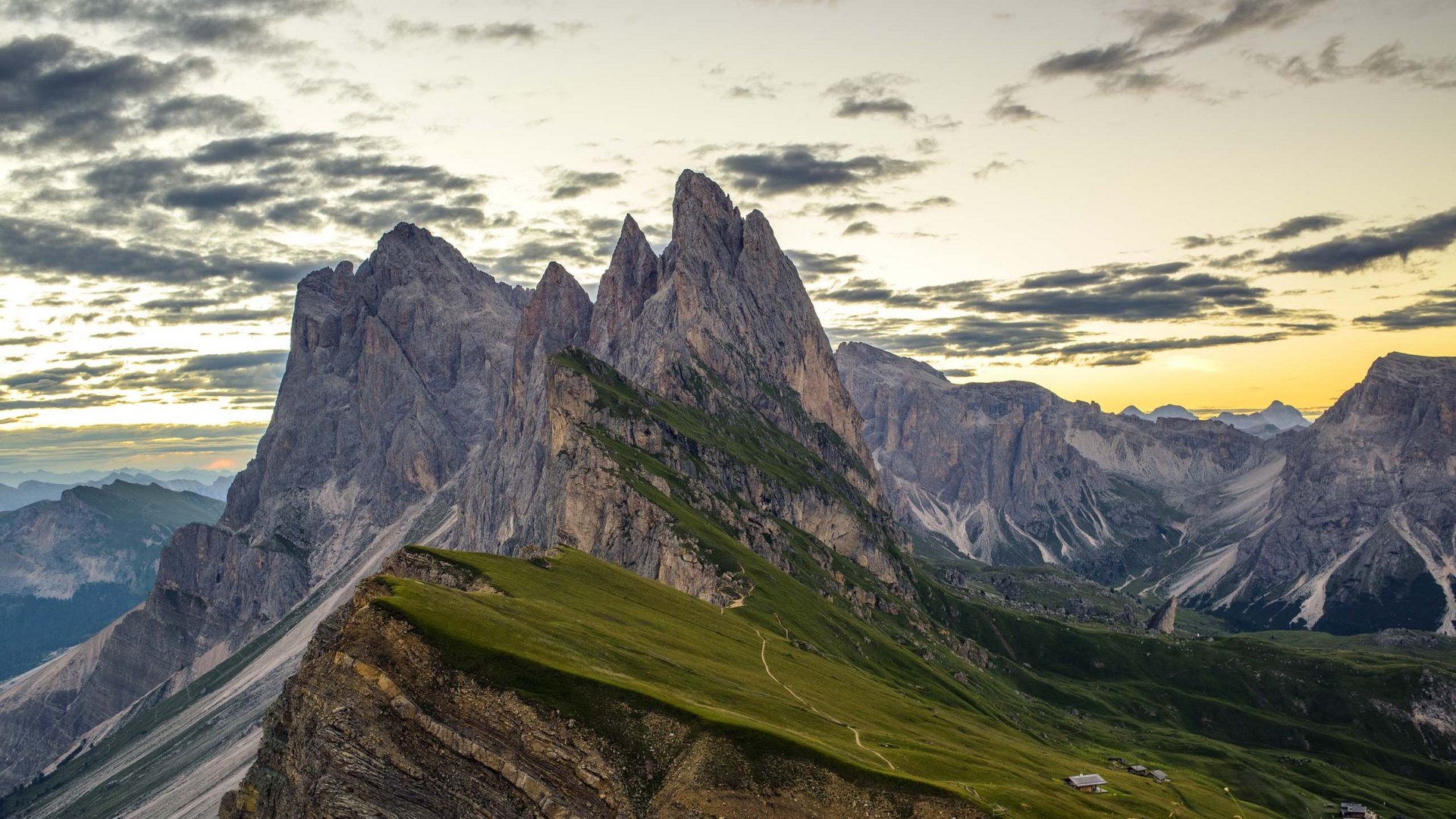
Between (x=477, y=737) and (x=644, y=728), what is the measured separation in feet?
46.3

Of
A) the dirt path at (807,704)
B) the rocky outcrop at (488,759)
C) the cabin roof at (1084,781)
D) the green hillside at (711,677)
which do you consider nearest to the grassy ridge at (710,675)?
the green hillside at (711,677)

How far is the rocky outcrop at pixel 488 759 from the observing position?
80750 millimetres

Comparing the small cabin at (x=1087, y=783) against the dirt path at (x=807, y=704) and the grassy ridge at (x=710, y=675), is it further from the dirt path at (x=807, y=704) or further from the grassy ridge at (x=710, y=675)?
the dirt path at (x=807, y=704)

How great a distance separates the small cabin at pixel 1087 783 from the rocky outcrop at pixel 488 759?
62863 millimetres

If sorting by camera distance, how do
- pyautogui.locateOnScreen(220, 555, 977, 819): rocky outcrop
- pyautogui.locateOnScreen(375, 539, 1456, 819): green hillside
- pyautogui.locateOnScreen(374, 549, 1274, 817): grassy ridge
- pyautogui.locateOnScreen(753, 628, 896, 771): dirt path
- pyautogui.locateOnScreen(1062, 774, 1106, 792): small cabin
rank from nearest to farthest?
pyautogui.locateOnScreen(220, 555, 977, 819): rocky outcrop
pyautogui.locateOnScreen(375, 539, 1456, 819): green hillside
pyautogui.locateOnScreen(374, 549, 1274, 817): grassy ridge
pyautogui.locateOnScreen(753, 628, 896, 771): dirt path
pyautogui.locateOnScreen(1062, 774, 1106, 792): small cabin

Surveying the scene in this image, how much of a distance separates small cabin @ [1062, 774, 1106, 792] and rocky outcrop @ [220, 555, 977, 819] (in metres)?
62.9

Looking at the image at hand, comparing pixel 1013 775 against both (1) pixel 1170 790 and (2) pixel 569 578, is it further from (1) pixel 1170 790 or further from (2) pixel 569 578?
(1) pixel 1170 790

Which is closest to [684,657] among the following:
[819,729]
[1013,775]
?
[819,729]

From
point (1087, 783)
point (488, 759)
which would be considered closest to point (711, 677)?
point (488, 759)

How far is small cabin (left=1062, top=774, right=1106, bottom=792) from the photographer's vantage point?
139 meters

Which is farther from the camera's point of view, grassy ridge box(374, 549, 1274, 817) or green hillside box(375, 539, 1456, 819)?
grassy ridge box(374, 549, 1274, 817)

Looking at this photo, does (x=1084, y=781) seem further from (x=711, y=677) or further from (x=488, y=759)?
(x=488, y=759)

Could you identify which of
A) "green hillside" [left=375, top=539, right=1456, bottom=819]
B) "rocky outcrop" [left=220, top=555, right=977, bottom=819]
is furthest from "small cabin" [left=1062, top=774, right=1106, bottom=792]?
"rocky outcrop" [left=220, top=555, right=977, bottom=819]

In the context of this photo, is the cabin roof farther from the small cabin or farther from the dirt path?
the dirt path
